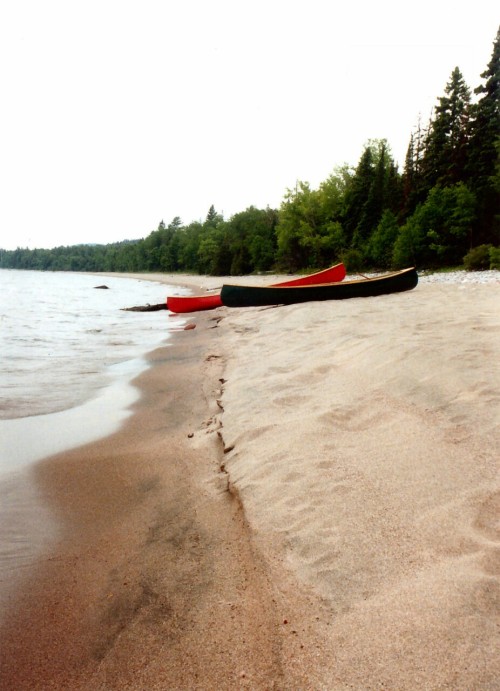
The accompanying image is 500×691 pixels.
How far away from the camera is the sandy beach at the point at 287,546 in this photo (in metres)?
1.32

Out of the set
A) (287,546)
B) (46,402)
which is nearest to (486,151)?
(46,402)

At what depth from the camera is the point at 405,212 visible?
1475 inches

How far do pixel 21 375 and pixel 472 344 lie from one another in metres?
5.65

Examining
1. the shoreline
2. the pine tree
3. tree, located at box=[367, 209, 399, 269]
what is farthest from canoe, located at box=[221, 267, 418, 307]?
tree, located at box=[367, 209, 399, 269]

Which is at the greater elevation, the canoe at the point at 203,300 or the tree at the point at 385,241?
the tree at the point at 385,241

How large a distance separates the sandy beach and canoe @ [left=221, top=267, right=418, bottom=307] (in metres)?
7.14

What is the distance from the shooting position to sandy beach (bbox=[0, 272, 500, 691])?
132 cm

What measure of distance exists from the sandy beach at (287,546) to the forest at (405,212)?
21270 millimetres

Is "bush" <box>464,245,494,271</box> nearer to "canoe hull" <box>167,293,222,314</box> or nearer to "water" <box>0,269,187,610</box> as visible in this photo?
"canoe hull" <box>167,293,222,314</box>

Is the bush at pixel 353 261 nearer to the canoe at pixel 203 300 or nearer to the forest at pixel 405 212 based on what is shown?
the forest at pixel 405 212

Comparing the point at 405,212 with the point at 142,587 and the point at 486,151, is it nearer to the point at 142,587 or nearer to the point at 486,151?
the point at 486,151

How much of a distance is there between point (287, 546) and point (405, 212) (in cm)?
4027

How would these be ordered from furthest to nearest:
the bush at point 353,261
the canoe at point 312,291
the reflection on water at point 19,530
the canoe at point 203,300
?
1. the bush at point 353,261
2. the canoe at point 203,300
3. the canoe at point 312,291
4. the reflection on water at point 19,530

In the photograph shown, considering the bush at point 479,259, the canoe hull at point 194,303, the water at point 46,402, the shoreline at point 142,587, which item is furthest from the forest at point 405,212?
the shoreline at point 142,587
